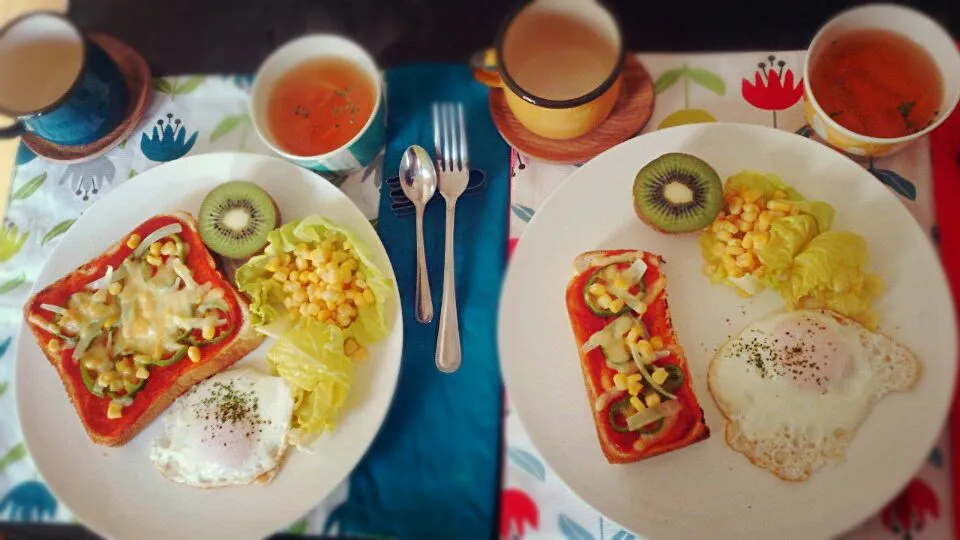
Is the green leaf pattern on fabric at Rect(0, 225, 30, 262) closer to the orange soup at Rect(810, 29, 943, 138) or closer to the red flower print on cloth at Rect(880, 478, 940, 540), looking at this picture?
the orange soup at Rect(810, 29, 943, 138)

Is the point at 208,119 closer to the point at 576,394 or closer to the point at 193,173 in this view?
the point at 193,173

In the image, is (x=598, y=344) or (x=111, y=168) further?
(x=111, y=168)

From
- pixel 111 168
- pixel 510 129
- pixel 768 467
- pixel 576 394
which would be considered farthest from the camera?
pixel 111 168

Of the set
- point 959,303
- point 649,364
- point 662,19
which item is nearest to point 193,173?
point 649,364

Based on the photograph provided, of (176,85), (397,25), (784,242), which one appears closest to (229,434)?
(176,85)

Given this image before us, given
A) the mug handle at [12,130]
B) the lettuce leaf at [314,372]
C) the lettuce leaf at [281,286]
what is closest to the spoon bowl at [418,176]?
the lettuce leaf at [281,286]

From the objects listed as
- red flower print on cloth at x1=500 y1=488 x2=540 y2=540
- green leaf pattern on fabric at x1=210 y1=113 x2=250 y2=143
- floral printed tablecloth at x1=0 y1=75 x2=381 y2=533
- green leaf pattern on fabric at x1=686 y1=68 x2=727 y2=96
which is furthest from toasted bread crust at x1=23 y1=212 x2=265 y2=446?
green leaf pattern on fabric at x1=686 y1=68 x2=727 y2=96
